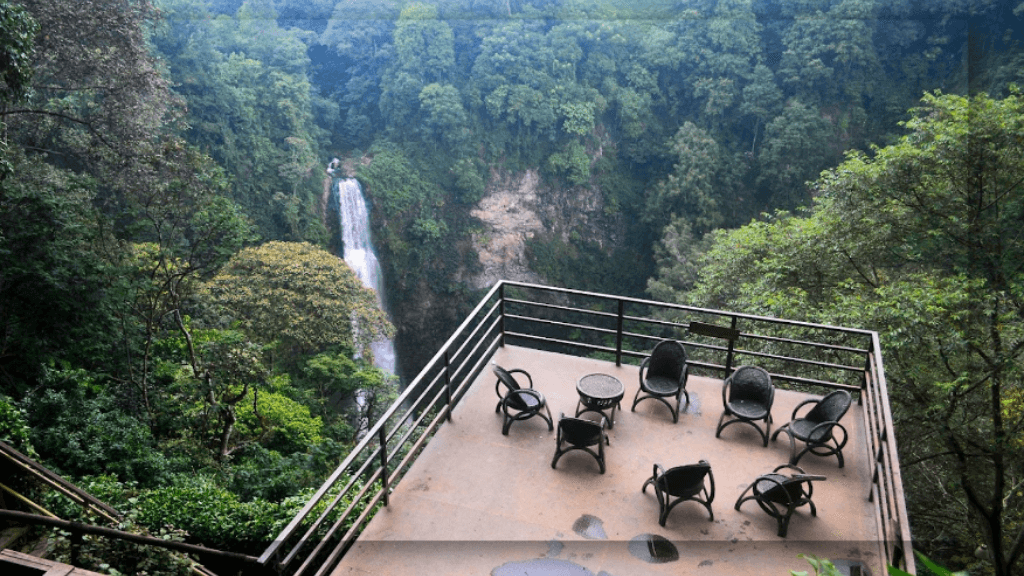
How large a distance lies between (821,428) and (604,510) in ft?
6.11

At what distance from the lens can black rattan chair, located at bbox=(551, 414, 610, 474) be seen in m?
5.04

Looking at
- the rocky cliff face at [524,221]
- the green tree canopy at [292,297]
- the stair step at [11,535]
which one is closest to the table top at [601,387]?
the stair step at [11,535]

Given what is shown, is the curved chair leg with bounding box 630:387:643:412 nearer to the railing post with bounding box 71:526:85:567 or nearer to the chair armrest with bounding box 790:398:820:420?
the chair armrest with bounding box 790:398:820:420

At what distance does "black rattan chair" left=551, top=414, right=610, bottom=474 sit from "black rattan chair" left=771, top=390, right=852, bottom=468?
1.55m

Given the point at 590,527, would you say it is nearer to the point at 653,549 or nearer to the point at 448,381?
the point at 653,549

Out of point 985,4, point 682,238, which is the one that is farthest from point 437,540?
point 985,4

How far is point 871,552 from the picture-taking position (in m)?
4.39

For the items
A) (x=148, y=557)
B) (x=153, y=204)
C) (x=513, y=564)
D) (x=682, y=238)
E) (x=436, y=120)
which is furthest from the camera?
(x=436, y=120)

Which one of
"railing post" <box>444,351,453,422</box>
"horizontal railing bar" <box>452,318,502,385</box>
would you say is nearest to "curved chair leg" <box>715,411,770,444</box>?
"horizontal railing bar" <box>452,318,502,385</box>

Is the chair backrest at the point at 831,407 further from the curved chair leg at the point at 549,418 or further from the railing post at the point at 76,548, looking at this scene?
the railing post at the point at 76,548

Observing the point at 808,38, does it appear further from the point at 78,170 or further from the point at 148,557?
the point at 148,557

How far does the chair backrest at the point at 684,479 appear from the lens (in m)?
4.46

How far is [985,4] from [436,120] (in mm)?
21992

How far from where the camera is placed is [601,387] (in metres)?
5.81
